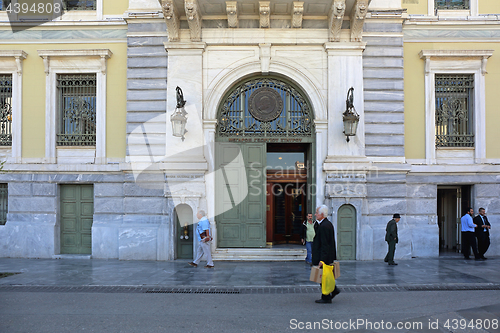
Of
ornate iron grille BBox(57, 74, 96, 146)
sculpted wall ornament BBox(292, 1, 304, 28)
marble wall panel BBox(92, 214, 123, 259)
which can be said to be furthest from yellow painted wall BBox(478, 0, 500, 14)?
marble wall panel BBox(92, 214, 123, 259)

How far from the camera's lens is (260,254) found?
13.4 meters

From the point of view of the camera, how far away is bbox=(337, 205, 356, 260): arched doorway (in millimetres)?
13414

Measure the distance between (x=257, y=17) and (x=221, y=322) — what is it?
10173mm

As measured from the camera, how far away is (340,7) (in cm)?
1271

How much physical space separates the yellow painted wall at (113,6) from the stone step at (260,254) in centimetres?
866

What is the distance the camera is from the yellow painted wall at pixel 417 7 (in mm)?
14258

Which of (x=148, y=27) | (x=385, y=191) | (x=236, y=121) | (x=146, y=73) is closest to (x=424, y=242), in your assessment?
(x=385, y=191)

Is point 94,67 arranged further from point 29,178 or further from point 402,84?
point 402,84

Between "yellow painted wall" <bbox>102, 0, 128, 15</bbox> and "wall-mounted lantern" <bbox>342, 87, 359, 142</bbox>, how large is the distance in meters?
8.10

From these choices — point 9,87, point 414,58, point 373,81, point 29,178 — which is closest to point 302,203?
point 373,81

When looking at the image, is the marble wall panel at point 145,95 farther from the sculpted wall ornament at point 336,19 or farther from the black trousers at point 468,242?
the black trousers at point 468,242

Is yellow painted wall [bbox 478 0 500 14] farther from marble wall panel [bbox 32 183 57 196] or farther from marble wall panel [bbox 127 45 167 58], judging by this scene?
marble wall panel [bbox 32 183 57 196]

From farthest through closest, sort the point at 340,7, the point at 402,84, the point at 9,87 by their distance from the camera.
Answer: the point at 9,87, the point at 402,84, the point at 340,7

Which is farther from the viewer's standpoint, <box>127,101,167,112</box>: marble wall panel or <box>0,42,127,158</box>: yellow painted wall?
<box>0,42,127,158</box>: yellow painted wall
